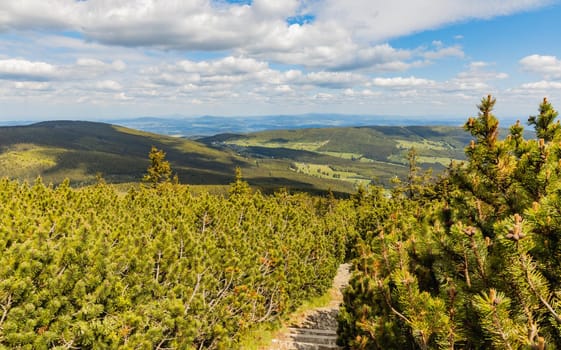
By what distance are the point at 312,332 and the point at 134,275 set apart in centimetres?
1135

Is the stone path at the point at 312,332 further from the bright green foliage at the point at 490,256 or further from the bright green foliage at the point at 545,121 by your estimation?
the bright green foliage at the point at 545,121

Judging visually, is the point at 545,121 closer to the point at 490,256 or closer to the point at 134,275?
the point at 490,256

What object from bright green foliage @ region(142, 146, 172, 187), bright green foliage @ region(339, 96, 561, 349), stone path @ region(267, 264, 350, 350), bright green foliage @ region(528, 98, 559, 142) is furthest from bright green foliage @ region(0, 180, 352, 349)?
bright green foliage @ region(142, 146, 172, 187)

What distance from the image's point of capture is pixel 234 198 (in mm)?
24297

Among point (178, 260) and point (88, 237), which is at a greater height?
point (88, 237)

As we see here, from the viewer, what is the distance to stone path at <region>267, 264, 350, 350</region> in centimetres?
1435

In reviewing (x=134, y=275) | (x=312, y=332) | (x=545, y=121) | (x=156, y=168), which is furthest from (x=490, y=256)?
(x=156, y=168)

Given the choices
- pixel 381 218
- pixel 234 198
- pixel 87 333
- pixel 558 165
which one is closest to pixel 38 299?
pixel 87 333

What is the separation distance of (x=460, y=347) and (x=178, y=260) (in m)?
8.68

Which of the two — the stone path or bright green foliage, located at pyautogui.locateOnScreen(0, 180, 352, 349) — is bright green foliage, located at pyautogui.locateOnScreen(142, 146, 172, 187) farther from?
the stone path

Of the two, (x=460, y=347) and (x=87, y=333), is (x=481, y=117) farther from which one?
(x=87, y=333)

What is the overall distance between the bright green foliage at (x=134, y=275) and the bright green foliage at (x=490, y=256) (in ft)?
19.3

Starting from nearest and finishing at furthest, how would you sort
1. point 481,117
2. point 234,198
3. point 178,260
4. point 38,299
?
point 481,117, point 38,299, point 178,260, point 234,198

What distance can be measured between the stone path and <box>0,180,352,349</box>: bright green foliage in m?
1.12
